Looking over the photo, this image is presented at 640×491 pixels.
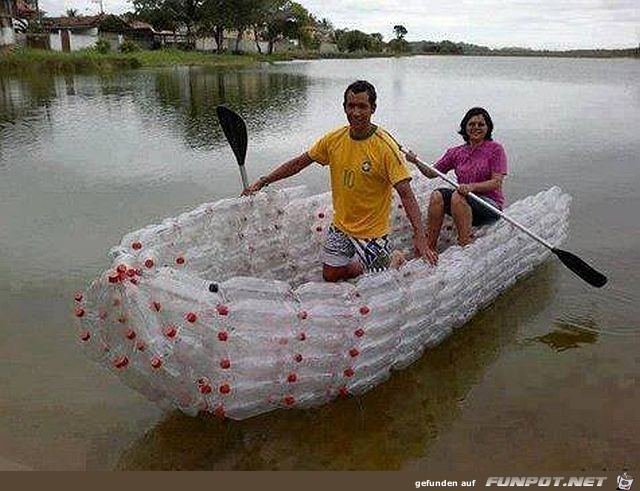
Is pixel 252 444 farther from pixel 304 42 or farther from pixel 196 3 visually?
pixel 304 42

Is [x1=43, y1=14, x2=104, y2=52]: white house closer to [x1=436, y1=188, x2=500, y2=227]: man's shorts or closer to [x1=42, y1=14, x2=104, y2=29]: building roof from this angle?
[x1=42, y1=14, x2=104, y2=29]: building roof

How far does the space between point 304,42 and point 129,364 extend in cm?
11112

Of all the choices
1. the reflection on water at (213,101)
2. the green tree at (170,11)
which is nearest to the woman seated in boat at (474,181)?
the reflection on water at (213,101)

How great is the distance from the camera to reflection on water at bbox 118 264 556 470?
377 cm

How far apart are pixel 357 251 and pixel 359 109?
42.5 inches

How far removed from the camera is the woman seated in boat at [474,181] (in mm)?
5609

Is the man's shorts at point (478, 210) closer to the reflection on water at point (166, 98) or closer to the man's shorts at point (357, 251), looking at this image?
Answer: the man's shorts at point (357, 251)

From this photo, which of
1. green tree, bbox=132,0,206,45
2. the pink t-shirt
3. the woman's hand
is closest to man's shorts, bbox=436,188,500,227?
the pink t-shirt

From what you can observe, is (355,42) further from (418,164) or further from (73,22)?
(418,164)

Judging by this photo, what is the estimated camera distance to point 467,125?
5836mm

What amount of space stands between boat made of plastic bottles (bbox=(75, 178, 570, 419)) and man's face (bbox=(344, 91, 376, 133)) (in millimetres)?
1033

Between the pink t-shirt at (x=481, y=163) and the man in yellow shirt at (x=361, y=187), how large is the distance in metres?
1.55

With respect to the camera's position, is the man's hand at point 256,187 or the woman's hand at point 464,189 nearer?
the man's hand at point 256,187

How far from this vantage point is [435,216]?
593cm
